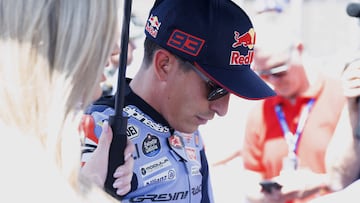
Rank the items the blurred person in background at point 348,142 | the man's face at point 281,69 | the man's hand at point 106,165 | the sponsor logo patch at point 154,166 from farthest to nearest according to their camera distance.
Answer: the man's face at point 281,69, the blurred person in background at point 348,142, the sponsor logo patch at point 154,166, the man's hand at point 106,165

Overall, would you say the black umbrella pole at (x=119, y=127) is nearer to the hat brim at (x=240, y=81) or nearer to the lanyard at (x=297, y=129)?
the hat brim at (x=240, y=81)

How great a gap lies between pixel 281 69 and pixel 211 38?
176cm

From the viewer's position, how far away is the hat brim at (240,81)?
80.8 inches

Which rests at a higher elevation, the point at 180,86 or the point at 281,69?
the point at 180,86

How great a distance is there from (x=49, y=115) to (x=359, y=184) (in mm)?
1309

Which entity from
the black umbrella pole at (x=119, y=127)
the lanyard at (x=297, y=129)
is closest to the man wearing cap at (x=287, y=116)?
the lanyard at (x=297, y=129)

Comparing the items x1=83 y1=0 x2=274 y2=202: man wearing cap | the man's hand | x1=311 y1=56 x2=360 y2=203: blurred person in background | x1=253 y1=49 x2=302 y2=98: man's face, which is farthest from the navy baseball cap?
x1=253 y1=49 x2=302 y2=98: man's face

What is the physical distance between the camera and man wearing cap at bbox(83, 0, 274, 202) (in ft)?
6.73

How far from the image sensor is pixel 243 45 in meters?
2.11

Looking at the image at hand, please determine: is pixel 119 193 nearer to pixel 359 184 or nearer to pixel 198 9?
pixel 198 9

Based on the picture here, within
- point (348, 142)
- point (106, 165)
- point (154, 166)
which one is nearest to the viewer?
point (106, 165)

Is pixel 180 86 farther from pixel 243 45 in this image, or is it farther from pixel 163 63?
pixel 243 45

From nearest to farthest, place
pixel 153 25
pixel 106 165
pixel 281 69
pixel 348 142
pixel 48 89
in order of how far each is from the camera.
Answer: pixel 48 89 → pixel 106 165 → pixel 153 25 → pixel 348 142 → pixel 281 69

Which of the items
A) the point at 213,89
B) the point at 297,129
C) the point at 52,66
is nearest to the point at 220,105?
the point at 213,89
